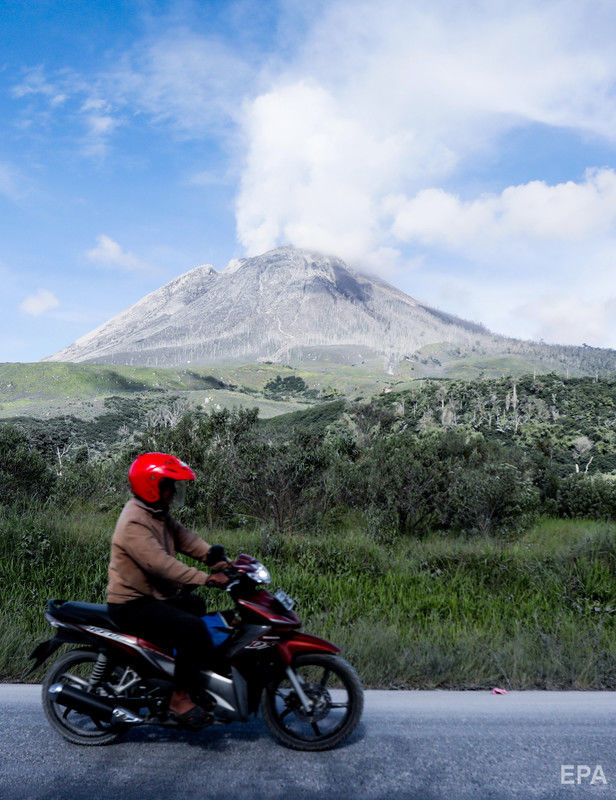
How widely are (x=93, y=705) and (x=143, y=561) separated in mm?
924

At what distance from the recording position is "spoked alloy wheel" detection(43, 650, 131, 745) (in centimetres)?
380

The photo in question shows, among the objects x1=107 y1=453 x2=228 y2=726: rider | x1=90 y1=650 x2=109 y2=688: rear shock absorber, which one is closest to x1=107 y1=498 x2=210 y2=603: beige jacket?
x1=107 y1=453 x2=228 y2=726: rider

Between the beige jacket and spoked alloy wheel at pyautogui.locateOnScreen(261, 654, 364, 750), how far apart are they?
0.82 metres

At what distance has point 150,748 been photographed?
3.73 m

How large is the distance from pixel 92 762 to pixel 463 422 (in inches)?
3709

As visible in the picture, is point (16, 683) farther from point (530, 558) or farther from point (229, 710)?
point (530, 558)

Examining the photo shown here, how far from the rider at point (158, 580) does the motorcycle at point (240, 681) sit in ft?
0.26

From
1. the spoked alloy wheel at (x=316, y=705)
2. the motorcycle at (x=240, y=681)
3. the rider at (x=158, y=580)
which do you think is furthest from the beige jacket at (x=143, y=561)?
the spoked alloy wheel at (x=316, y=705)

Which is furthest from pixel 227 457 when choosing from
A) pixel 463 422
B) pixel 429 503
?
pixel 463 422

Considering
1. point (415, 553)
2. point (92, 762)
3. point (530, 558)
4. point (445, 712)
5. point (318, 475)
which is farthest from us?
point (318, 475)

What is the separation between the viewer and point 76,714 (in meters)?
4.09

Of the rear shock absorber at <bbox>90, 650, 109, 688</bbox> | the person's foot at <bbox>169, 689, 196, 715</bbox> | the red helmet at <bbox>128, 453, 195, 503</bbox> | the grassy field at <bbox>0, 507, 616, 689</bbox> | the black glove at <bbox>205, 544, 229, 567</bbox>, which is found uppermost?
the red helmet at <bbox>128, 453, 195, 503</bbox>

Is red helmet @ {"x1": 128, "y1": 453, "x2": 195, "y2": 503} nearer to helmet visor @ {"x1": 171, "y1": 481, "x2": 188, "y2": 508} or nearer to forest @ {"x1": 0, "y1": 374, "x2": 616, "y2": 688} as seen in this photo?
helmet visor @ {"x1": 171, "y1": 481, "x2": 188, "y2": 508}

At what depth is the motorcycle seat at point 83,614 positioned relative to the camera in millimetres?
3896
